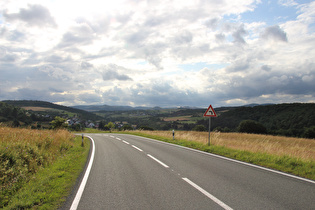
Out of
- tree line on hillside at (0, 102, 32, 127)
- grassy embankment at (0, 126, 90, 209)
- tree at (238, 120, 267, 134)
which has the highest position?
tree line on hillside at (0, 102, 32, 127)

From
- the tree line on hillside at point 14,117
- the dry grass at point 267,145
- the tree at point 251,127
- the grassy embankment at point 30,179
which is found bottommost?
the tree at point 251,127

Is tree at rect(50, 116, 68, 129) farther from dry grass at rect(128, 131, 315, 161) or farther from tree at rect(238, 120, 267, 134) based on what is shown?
tree at rect(238, 120, 267, 134)

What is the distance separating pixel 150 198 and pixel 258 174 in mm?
3921

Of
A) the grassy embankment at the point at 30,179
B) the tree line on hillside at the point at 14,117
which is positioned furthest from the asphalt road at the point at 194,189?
the tree line on hillside at the point at 14,117

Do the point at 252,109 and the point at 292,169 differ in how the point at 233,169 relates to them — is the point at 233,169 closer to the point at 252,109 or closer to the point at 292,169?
the point at 292,169

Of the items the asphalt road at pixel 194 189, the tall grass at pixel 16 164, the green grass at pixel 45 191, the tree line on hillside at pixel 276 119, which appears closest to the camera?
the asphalt road at pixel 194 189

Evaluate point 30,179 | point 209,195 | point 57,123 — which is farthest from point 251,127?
point 30,179

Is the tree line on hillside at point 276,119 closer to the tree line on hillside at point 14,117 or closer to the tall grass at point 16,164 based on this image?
the tree line on hillside at point 14,117

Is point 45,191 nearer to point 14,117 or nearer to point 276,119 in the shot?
point 14,117

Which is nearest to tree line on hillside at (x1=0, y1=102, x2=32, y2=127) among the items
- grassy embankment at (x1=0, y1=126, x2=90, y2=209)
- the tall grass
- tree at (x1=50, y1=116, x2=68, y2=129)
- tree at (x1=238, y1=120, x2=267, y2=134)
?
tree at (x1=50, y1=116, x2=68, y2=129)

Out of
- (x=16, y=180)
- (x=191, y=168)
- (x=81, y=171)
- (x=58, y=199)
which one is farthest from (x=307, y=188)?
(x=16, y=180)

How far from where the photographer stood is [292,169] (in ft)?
22.6

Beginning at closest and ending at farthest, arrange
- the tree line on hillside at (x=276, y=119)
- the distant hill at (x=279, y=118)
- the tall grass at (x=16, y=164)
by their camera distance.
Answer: the tall grass at (x=16, y=164) < the tree line on hillside at (x=276, y=119) < the distant hill at (x=279, y=118)

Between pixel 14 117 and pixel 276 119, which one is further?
pixel 276 119
